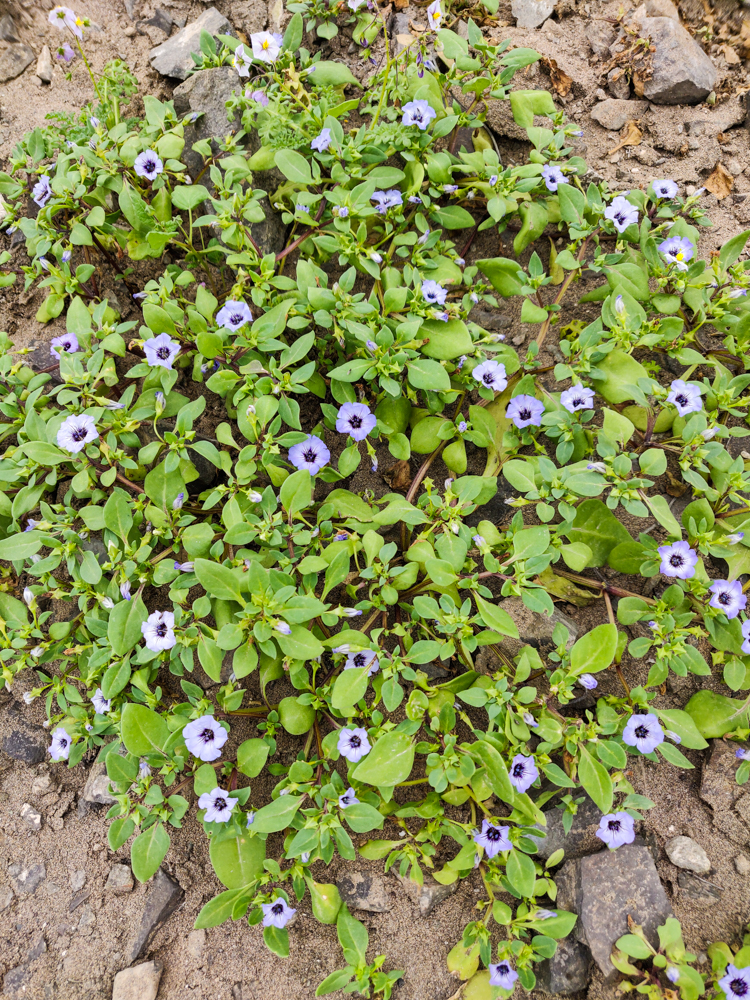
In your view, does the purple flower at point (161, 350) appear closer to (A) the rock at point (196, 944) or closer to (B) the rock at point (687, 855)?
(A) the rock at point (196, 944)

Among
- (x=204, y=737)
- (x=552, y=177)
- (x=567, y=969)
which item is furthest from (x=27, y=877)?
(x=552, y=177)

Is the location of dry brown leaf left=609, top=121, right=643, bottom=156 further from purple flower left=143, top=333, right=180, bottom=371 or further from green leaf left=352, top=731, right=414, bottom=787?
green leaf left=352, top=731, right=414, bottom=787

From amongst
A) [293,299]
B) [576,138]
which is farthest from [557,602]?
[576,138]

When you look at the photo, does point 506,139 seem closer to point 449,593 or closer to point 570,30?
point 570,30

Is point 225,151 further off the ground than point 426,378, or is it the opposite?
point 225,151

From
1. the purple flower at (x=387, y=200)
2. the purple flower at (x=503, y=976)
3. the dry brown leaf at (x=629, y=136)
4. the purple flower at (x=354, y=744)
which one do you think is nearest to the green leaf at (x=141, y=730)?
the purple flower at (x=354, y=744)

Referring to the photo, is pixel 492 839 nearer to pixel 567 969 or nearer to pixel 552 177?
pixel 567 969
